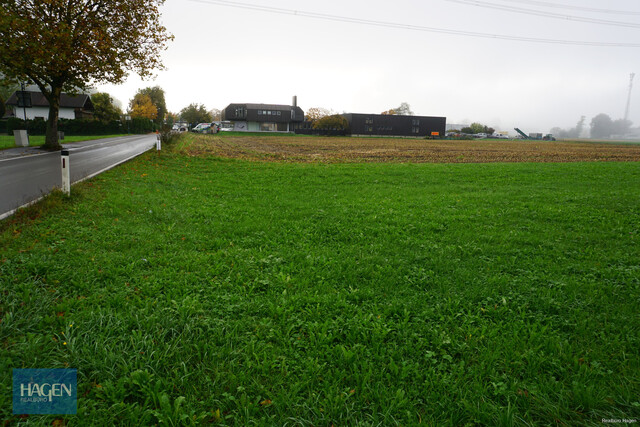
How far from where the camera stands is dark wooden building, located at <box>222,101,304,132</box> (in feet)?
319

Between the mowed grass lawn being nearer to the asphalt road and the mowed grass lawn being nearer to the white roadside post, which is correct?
the white roadside post

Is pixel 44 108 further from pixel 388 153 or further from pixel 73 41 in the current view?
pixel 388 153

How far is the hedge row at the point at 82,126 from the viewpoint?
39469 mm

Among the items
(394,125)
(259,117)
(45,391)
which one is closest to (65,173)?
(45,391)

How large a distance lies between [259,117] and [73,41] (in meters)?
80.8

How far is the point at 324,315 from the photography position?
3.65m

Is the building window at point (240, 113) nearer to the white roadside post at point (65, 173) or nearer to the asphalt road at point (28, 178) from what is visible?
the asphalt road at point (28, 178)

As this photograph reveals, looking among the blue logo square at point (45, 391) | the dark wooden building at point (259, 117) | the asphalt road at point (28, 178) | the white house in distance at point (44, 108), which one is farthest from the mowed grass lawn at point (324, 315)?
the dark wooden building at point (259, 117)

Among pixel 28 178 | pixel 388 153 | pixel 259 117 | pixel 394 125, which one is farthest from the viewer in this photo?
pixel 259 117

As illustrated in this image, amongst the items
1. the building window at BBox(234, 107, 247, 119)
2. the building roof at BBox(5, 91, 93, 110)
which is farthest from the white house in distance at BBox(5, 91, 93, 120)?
the building window at BBox(234, 107, 247, 119)

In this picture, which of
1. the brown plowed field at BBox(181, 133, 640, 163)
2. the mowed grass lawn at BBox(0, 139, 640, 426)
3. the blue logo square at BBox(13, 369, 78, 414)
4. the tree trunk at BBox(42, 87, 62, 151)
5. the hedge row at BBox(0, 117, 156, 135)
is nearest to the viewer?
the blue logo square at BBox(13, 369, 78, 414)

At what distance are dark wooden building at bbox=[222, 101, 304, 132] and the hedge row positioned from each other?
1268 inches

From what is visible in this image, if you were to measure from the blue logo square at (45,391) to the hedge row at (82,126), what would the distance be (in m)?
47.9

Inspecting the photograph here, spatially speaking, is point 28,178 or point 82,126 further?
point 82,126
